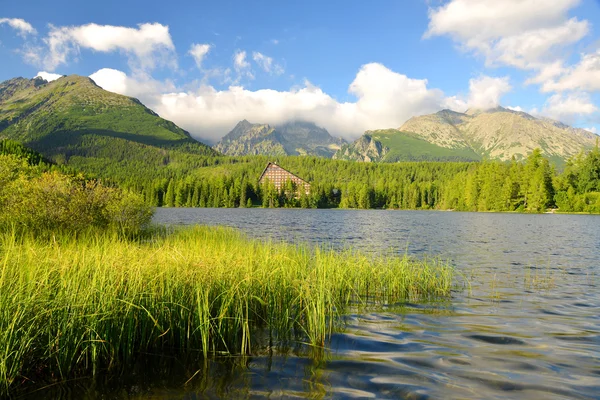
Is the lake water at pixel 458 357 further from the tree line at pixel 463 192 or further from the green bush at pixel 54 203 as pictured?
the tree line at pixel 463 192

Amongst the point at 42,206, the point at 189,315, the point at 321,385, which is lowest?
the point at 321,385

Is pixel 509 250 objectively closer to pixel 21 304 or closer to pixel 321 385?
pixel 321 385

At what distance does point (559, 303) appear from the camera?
1291 centimetres

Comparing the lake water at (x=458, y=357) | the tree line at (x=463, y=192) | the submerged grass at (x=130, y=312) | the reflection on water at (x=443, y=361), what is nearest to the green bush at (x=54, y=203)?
the submerged grass at (x=130, y=312)

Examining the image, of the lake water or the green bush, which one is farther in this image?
the green bush

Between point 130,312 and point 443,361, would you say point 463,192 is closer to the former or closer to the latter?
point 443,361

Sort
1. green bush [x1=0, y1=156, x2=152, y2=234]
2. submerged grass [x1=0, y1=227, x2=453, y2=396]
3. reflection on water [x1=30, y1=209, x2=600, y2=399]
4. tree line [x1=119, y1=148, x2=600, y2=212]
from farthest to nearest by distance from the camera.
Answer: tree line [x1=119, y1=148, x2=600, y2=212], green bush [x1=0, y1=156, x2=152, y2=234], reflection on water [x1=30, y1=209, x2=600, y2=399], submerged grass [x1=0, y1=227, x2=453, y2=396]

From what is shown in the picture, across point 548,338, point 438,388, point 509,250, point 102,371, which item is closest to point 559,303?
point 548,338

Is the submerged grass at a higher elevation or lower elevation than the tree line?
lower

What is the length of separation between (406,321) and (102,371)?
711cm

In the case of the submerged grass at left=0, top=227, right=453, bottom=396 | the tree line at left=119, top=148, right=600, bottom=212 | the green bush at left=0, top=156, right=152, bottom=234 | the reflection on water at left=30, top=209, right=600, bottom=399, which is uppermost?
the tree line at left=119, top=148, right=600, bottom=212

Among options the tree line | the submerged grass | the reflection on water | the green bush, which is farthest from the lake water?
the tree line

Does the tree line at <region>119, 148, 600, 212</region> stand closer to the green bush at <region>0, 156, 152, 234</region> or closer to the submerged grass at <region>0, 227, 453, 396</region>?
the green bush at <region>0, 156, 152, 234</region>

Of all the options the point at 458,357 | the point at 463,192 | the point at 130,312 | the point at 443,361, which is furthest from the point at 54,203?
the point at 463,192
